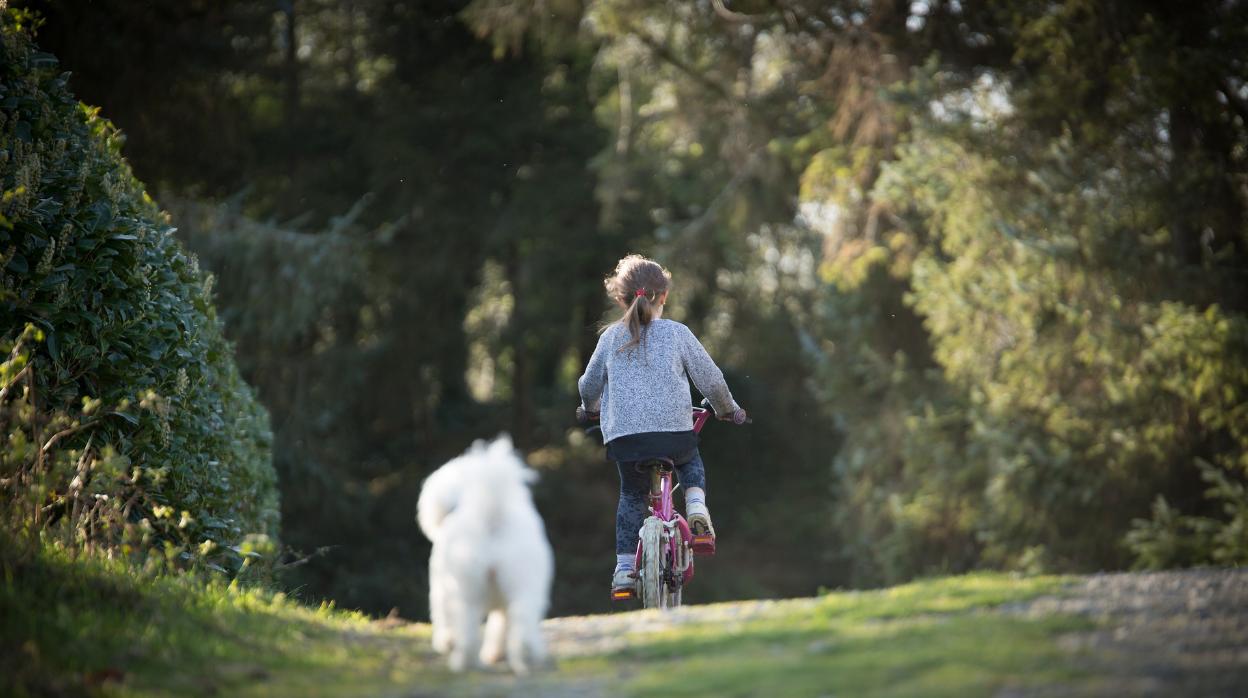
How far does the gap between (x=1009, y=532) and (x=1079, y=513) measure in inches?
33.7

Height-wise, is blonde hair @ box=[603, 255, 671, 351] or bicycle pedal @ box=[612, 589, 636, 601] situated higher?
blonde hair @ box=[603, 255, 671, 351]

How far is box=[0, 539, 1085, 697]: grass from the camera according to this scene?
12.9ft

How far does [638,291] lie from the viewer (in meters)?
6.52

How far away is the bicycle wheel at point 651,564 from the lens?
6285 mm

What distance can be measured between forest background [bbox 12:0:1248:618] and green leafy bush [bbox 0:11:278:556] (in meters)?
2.29

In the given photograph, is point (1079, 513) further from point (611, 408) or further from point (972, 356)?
point (611, 408)

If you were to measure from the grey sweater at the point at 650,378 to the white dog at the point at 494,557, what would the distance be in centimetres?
209

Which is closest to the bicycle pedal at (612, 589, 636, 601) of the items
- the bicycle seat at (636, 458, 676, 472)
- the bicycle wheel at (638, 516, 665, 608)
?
the bicycle wheel at (638, 516, 665, 608)

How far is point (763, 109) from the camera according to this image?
1725 centimetres

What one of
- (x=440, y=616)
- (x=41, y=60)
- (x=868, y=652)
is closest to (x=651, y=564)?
(x=440, y=616)

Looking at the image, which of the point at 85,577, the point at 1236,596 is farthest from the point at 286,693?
the point at 1236,596

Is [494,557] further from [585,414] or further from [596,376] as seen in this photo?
[585,414]

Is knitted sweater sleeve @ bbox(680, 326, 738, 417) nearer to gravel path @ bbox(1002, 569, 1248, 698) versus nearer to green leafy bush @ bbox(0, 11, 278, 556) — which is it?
gravel path @ bbox(1002, 569, 1248, 698)

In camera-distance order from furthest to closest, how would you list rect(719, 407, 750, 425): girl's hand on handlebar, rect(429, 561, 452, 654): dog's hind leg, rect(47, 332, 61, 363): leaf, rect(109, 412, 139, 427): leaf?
rect(719, 407, 750, 425): girl's hand on handlebar → rect(109, 412, 139, 427): leaf → rect(47, 332, 61, 363): leaf → rect(429, 561, 452, 654): dog's hind leg
